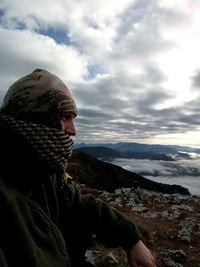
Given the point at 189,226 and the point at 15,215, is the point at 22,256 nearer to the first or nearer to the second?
the point at 15,215

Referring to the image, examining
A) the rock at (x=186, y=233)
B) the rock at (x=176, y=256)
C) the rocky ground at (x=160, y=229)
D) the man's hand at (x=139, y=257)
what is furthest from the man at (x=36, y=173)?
the rock at (x=186, y=233)

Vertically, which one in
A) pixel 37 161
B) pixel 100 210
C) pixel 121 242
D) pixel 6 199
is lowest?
pixel 121 242

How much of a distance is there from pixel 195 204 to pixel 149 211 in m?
5.52

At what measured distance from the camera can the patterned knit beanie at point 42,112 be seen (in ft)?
9.36

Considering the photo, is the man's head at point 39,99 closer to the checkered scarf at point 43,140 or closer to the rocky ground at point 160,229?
the checkered scarf at point 43,140

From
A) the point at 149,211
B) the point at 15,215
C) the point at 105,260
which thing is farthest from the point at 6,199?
the point at 149,211

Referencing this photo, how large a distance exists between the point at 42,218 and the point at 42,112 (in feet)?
2.92

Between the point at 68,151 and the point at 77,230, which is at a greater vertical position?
the point at 68,151

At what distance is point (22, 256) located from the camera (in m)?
2.64

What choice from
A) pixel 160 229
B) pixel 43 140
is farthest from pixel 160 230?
pixel 43 140

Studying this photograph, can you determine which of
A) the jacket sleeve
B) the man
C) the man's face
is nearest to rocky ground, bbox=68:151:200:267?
the jacket sleeve

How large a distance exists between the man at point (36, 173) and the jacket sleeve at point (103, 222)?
0.5 inches

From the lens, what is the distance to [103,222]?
12.2 ft

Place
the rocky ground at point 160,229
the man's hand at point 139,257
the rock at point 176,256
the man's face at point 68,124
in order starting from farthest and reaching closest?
the rock at point 176,256, the rocky ground at point 160,229, the man's hand at point 139,257, the man's face at point 68,124
